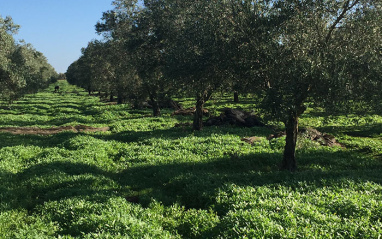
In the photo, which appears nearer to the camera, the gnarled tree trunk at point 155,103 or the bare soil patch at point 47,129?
the bare soil patch at point 47,129

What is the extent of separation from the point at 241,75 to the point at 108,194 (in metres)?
9.98

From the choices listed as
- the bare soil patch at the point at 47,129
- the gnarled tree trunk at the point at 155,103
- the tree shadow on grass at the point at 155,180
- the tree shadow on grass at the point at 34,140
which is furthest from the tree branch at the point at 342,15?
the gnarled tree trunk at the point at 155,103

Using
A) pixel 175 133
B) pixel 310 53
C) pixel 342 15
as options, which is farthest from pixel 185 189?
pixel 175 133

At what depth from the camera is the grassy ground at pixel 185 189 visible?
10414 mm

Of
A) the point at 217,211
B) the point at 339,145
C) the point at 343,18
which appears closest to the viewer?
the point at 217,211

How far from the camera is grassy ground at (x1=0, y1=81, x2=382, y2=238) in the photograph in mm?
10414

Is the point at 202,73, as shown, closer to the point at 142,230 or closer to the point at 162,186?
the point at 162,186

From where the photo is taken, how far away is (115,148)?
2438cm

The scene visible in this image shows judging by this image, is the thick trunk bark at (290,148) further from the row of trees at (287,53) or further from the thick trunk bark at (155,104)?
the thick trunk bark at (155,104)

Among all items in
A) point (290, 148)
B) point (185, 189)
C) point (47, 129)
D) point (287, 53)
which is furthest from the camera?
point (47, 129)

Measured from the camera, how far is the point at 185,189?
15.1 meters

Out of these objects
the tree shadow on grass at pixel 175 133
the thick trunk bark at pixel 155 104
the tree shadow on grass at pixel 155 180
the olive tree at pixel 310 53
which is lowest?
the tree shadow on grass at pixel 155 180

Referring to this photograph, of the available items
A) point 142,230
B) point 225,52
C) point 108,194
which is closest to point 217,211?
point 142,230

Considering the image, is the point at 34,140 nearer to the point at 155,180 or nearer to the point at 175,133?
the point at 175,133
